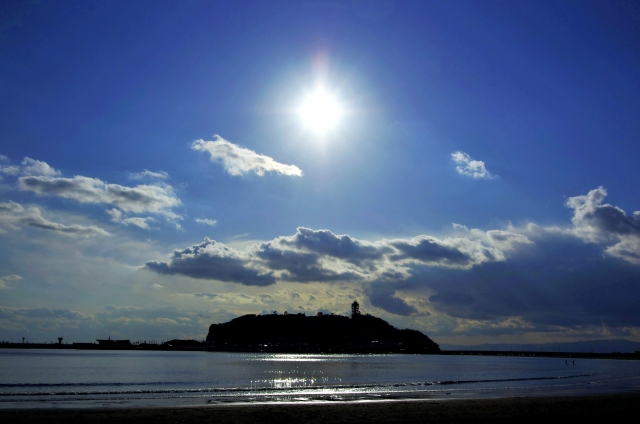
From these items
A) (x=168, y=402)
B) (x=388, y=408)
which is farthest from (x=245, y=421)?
→ (x=168, y=402)

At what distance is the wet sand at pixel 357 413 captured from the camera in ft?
89.9

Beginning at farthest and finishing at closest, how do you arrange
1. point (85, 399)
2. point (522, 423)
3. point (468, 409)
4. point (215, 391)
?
1. point (215, 391)
2. point (85, 399)
3. point (468, 409)
4. point (522, 423)

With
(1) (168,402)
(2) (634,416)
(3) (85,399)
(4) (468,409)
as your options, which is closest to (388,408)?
(4) (468,409)

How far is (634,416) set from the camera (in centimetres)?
2925

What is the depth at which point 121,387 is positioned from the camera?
5297 centimetres

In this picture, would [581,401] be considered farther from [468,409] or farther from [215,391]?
[215,391]

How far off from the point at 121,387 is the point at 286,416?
31396 millimetres

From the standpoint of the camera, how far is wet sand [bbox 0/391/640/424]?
89.9 feet

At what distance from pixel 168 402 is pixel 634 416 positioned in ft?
104

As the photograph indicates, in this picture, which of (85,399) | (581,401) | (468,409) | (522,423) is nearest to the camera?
(522,423)

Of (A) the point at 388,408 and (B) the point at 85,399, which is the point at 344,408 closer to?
(A) the point at 388,408

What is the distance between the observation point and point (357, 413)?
100ft

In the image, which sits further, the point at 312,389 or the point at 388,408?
the point at 312,389

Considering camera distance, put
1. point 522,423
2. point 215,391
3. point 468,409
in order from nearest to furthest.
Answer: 1. point 522,423
2. point 468,409
3. point 215,391
